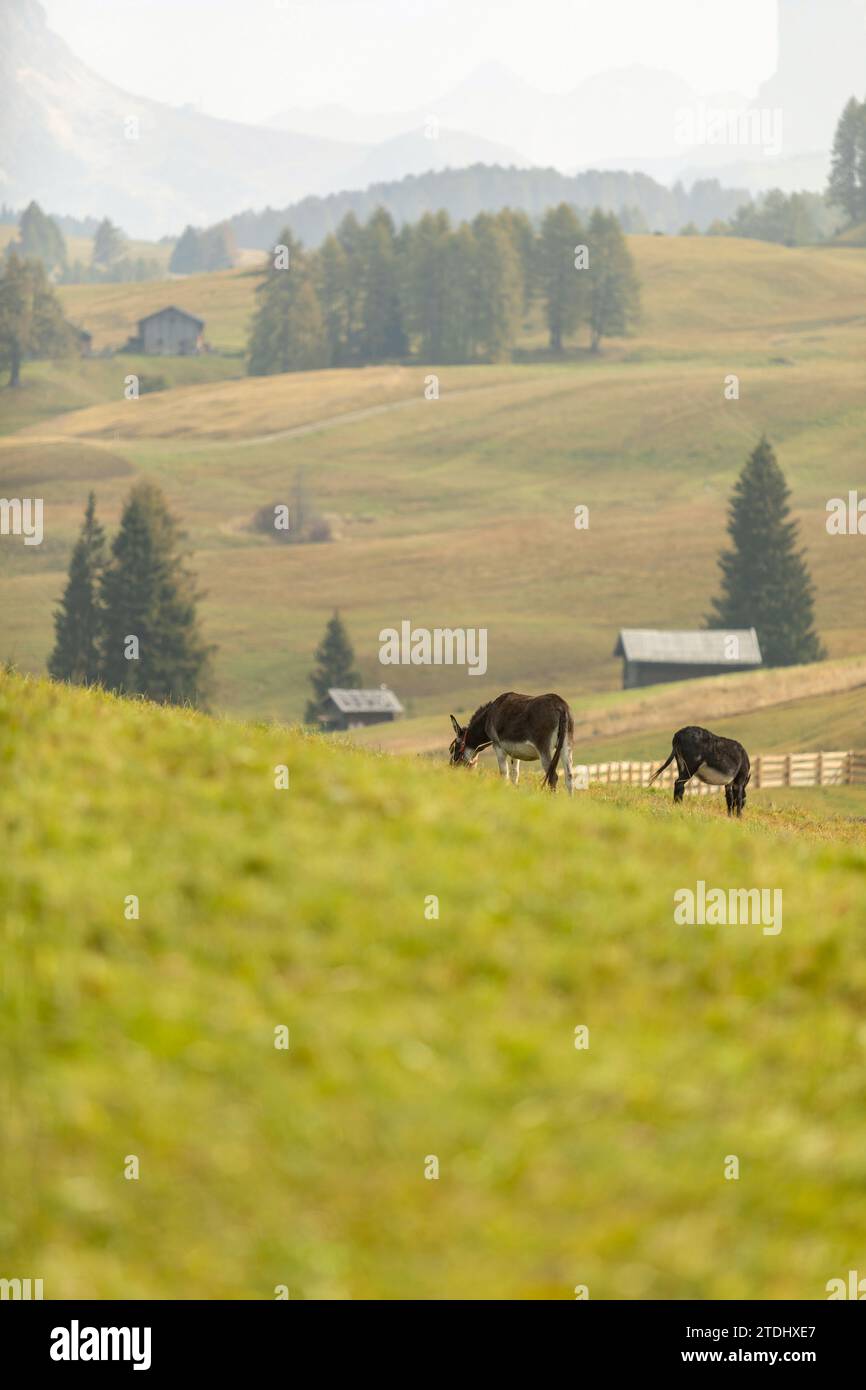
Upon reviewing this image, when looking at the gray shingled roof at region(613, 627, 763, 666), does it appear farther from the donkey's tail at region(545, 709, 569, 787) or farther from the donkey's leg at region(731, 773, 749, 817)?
the donkey's tail at region(545, 709, 569, 787)

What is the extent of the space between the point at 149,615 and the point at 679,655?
115 ft

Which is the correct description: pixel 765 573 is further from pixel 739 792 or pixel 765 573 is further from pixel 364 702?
pixel 739 792

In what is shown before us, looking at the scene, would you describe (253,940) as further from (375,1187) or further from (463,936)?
(375,1187)

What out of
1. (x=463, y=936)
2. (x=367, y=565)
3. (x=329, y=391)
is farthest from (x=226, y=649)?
(x=463, y=936)

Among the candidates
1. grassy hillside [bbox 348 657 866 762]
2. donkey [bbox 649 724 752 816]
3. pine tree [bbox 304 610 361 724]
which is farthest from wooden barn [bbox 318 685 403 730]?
donkey [bbox 649 724 752 816]

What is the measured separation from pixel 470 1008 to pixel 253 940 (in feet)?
5.54

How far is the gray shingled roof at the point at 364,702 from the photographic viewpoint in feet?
326

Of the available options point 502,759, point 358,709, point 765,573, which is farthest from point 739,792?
point 765,573

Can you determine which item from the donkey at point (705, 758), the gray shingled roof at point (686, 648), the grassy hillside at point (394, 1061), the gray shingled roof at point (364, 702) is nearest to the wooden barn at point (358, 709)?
the gray shingled roof at point (364, 702)

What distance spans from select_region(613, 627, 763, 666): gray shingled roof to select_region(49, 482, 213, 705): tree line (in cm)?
2793

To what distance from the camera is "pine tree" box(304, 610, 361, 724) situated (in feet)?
342

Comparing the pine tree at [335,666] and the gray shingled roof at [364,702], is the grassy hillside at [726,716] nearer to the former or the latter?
the gray shingled roof at [364,702]

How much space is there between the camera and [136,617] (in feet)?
346

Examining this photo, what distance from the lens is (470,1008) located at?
1127cm
